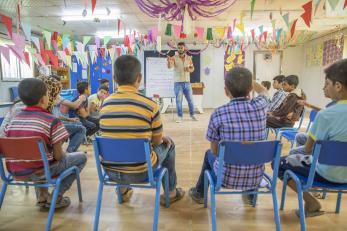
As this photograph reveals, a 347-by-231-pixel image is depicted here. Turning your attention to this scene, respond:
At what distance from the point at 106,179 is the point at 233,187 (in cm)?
76

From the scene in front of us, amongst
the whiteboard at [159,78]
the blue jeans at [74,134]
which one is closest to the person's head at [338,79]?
the blue jeans at [74,134]

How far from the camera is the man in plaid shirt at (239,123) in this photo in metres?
1.43

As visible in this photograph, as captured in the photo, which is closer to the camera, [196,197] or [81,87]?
[196,197]

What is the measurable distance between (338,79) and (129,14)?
210 inches

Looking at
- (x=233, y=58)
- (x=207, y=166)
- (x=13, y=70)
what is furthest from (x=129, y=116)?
(x=233, y=58)

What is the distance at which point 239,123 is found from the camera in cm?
143

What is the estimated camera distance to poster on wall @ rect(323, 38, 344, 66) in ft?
22.6

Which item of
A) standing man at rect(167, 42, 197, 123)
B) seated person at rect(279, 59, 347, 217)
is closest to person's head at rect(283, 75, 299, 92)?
seated person at rect(279, 59, 347, 217)

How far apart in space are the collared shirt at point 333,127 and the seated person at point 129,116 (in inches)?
33.3

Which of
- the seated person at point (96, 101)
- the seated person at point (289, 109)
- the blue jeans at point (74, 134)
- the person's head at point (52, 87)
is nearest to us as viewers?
the person's head at point (52, 87)

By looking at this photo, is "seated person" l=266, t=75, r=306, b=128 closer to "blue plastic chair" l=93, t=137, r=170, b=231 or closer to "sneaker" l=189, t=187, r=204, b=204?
"sneaker" l=189, t=187, r=204, b=204

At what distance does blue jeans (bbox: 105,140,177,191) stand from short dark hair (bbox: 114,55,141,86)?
1.48 feet

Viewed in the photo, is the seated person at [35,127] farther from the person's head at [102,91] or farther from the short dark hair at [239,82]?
the person's head at [102,91]

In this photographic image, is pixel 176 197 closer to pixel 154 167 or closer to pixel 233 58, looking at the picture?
pixel 154 167
